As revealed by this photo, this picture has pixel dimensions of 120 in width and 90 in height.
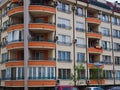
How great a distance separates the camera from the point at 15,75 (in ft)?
146

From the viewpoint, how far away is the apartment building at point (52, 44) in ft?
144

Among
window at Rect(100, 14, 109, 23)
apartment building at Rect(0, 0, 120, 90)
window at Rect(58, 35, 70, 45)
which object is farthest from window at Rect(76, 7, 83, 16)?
window at Rect(100, 14, 109, 23)

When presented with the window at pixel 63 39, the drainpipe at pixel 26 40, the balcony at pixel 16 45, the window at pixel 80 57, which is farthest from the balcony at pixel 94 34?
the balcony at pixel 16 45

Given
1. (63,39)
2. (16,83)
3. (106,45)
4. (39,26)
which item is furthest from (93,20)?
(16,83)

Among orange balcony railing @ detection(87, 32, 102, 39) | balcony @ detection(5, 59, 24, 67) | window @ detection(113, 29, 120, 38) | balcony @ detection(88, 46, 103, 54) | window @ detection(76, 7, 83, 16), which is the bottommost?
balcony @ detection(5, 59, 24, 67)

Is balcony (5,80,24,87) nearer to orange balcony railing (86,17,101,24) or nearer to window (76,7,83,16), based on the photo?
window (76,7,83,16)

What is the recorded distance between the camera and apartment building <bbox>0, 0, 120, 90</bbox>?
43.8 metres

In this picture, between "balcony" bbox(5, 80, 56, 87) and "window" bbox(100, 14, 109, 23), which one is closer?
"balcony" bbox(5, 80, 56, 87)

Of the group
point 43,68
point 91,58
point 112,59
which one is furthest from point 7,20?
point 112,59

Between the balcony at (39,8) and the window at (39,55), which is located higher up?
the balcony at (39,8)

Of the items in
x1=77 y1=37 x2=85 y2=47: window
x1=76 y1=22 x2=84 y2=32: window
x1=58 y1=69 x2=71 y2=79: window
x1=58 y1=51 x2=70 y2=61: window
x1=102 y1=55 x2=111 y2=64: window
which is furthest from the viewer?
x1=102 y1=55 x2=111 y2=64: window

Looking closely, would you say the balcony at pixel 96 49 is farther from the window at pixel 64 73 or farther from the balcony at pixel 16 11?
the balcony at pixel 16 11

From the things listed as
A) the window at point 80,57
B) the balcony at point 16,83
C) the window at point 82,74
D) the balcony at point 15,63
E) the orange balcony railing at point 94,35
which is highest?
the orange balcony railing at point 94,35

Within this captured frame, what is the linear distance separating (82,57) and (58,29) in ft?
23.9
